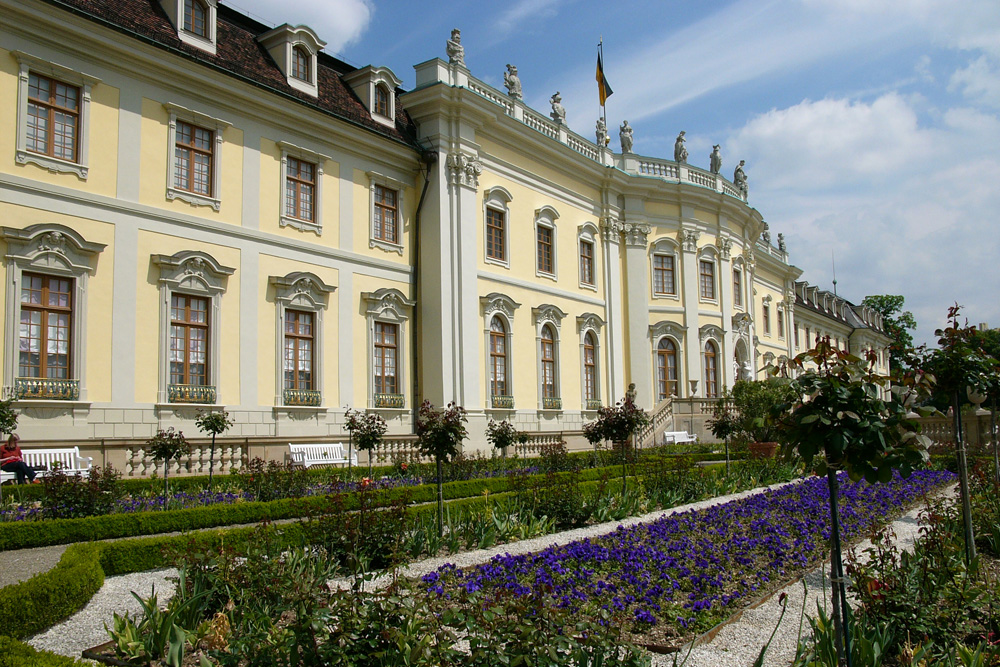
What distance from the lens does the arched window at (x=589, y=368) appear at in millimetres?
26234

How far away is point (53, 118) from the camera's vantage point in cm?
1355

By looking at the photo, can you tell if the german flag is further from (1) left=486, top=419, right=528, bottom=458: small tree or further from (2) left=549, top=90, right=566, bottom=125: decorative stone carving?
(1) left=486, top=419, right=528, bottom=458: small tree

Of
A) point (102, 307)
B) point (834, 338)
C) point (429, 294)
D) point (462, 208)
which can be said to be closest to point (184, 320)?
point (102, 307)

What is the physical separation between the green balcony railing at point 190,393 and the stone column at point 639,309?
16.4 m

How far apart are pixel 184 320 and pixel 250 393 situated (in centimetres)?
202

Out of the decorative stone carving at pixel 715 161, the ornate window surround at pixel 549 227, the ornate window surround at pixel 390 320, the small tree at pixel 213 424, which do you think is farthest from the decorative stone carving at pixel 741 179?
the small tree at pixel 213 424

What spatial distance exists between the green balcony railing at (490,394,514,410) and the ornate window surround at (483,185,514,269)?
3.83m

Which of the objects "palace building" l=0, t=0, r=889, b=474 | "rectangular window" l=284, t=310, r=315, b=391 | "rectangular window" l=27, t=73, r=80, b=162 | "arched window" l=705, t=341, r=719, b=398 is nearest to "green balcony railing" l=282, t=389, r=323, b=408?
"palace building" l=0, t=0, r=889, b=474

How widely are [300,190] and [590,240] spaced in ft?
39.2

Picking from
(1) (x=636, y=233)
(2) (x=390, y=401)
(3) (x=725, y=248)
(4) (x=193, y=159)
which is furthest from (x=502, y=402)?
(3) (x=725, y=248)

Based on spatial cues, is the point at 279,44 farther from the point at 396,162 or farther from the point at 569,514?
the point at 569,514

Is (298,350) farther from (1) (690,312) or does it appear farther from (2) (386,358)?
(1) (690,312)

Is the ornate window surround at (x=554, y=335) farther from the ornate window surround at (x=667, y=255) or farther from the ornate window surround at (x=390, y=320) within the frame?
the ornate window surround at (x=667, y=255)

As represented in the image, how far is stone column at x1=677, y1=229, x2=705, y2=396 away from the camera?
29344 millimetres
